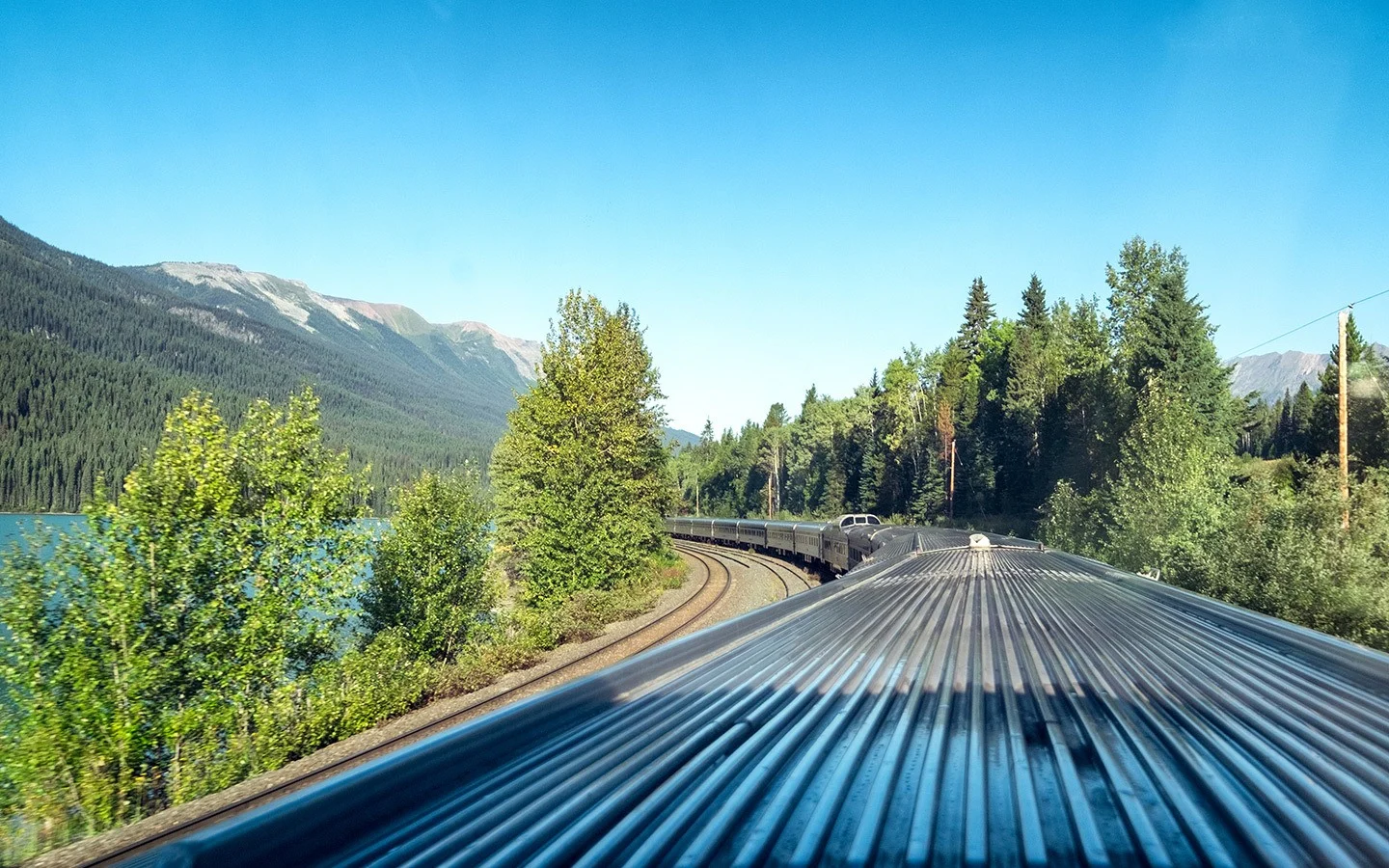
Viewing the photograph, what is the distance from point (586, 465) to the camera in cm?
2362

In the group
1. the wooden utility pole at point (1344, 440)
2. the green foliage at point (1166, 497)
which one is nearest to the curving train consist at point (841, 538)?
the green foliage at point (1166, 497)

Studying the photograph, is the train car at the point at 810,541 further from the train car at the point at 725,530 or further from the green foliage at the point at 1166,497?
the train car at the point at 725,530

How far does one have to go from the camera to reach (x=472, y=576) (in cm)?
1936

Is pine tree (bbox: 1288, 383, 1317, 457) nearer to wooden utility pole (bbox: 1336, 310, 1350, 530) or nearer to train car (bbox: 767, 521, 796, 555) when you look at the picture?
train car (bbox: 767, 521, 796, 555)

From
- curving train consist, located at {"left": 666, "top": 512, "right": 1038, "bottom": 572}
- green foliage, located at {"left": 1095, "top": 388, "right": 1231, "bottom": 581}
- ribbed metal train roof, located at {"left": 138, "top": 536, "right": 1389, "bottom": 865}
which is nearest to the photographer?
ribbed metal train roof, located at {"left": 138, "top": 536, "right": 1389, "bottom": 865}

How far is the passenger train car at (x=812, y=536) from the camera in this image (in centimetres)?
2541

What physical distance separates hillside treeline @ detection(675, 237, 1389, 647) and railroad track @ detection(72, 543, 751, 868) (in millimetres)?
11606

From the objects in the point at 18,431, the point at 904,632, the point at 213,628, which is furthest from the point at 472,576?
the point at 18,431

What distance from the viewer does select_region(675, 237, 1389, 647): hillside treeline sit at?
13648mm

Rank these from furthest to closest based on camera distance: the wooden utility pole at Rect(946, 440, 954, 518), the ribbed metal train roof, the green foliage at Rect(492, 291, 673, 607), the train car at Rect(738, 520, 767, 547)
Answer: the wooden utility pole at Rect(946, 440, 954, 518)
the train car at Rect(738, 520, 767, 547)
the green foliage at Rect(492, 291, 673, 607)
the ribbed metal train roof

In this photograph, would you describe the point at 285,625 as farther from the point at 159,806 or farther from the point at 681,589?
the point at 681,589

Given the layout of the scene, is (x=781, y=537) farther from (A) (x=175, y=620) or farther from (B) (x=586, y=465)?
(A) (x=175, y=620)

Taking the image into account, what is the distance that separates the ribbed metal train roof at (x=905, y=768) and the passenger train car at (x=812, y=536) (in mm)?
17123

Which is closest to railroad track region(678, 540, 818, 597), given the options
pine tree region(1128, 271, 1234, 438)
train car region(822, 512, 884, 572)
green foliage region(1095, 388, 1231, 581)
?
train car region(822, 512, 884, 572)
